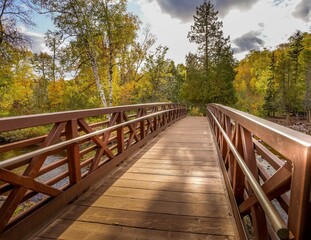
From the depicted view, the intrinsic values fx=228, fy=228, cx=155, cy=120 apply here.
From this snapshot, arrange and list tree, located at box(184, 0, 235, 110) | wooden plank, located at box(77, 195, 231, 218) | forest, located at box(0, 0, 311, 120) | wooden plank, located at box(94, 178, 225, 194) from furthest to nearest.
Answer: tree, located at box(184, 0, 235, 110), forest, located at box(0, 0, 311, 120), wooden plank, located at box(94, 178, 225, 194), wooden plank, located at box(77, 195, 231, 218)

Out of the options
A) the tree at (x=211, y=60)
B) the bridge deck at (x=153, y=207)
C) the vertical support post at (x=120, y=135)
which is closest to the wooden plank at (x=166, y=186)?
the bridge deck at (x=153, y=207)

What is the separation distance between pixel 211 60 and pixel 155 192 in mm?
29740

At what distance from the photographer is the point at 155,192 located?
336 centimetres

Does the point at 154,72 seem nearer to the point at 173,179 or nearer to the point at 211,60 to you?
the point at 211,60

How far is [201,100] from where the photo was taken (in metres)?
31.1

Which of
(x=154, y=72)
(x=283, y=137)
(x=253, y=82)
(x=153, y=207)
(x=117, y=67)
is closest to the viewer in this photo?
(x=283, y=137)

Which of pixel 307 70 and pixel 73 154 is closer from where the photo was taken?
pixel 73 154

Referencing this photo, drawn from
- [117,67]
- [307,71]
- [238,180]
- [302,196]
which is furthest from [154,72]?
[307,71]

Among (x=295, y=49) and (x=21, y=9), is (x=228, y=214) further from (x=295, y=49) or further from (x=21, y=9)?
(x=295, y=49)

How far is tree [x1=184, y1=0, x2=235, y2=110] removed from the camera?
2942 centimetres

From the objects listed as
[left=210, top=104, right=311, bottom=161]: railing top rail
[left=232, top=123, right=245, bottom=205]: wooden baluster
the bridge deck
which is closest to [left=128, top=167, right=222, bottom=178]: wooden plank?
the bridge deck

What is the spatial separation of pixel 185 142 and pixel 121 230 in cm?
489

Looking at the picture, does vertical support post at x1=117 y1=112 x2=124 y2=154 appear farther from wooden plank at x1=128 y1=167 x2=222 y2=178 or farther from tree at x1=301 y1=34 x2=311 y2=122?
tree at x1=301 y1=34 x2=311 y2=122

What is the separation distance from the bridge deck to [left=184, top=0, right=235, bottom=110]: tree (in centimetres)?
2618
